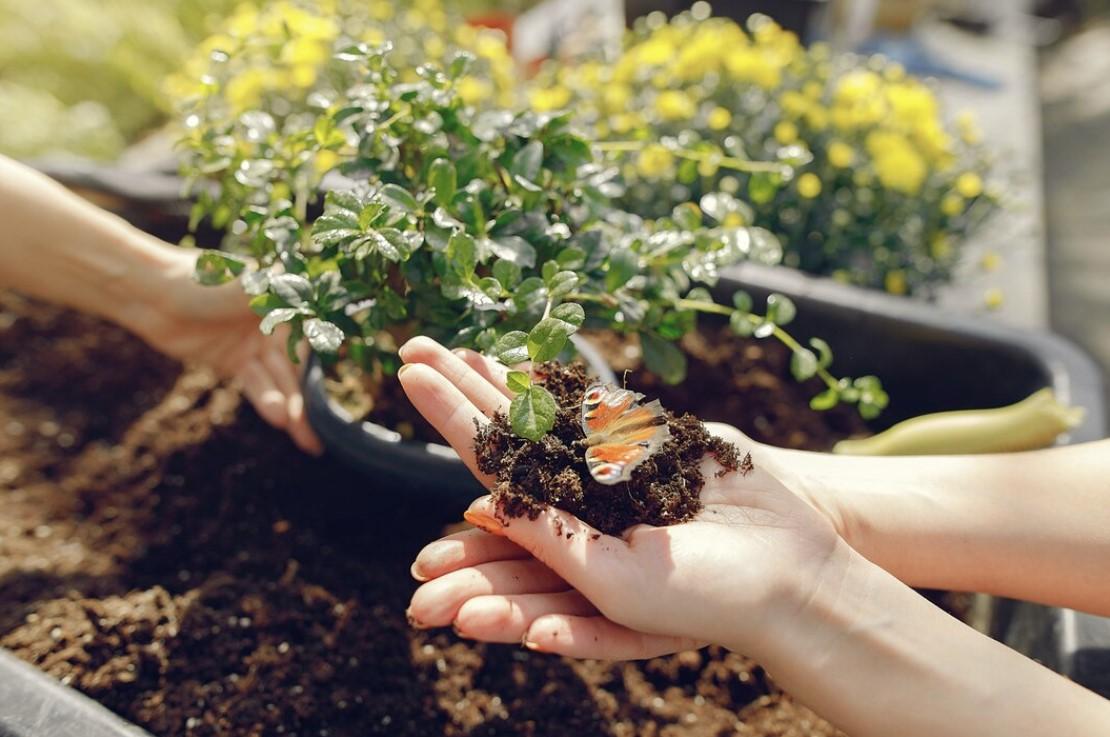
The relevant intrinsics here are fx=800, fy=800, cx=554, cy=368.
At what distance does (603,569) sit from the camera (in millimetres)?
839

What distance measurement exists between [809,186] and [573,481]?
3.90 feet

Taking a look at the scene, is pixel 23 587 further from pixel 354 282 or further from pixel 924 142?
pixel 924 142

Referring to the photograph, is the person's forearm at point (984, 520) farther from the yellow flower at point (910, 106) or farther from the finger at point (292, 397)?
the yellow flower at point (910, 106)

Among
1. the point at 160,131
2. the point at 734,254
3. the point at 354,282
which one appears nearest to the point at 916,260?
the point at 734,254

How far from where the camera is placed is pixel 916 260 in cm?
196

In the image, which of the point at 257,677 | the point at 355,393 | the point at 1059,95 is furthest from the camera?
the point at 1059,95

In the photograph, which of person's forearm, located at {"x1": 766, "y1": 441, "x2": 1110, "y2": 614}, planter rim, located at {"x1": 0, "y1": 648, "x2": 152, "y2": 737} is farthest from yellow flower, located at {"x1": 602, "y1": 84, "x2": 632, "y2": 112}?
planter rim, located at {"x1": 0, "y1": 648, "x2": 152, "y2": 737}

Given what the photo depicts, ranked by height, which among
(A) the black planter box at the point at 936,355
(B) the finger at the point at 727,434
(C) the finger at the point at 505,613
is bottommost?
(C) the finger at the point at 505,613

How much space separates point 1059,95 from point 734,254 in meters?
4.56

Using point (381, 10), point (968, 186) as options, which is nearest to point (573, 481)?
point (968, 186)

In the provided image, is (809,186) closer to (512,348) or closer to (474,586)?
(512,348)

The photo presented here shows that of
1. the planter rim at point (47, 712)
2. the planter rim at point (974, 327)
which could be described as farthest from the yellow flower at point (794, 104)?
the planter rim at point (47, 712)

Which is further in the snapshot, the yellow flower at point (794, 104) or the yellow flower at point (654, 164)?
the yellow flower at point (794, 104)

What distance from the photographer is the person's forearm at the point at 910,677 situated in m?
0.87
